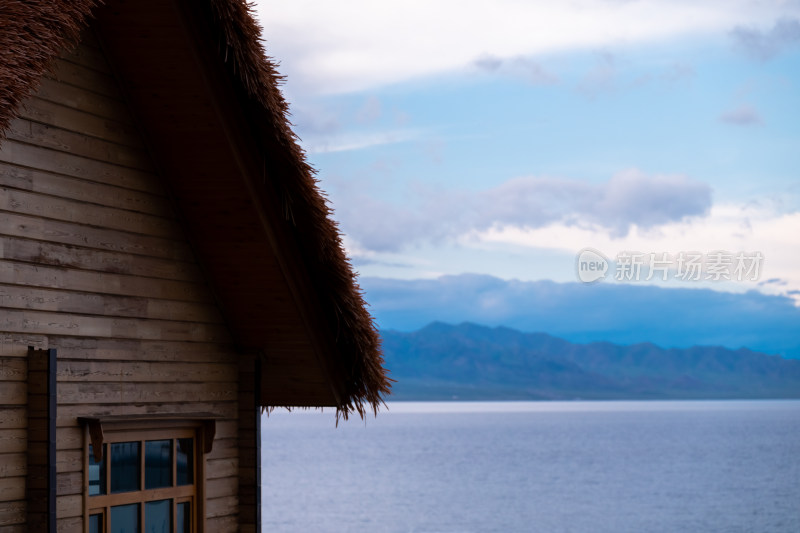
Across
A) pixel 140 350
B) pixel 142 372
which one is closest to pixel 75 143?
pixel 140 350

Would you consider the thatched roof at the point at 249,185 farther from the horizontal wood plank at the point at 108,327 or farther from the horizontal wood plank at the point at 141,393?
the horizontal wood plank at the point at 141,393

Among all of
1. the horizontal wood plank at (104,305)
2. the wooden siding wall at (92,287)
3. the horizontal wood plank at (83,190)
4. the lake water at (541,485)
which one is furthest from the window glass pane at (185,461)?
the lake water at (541,485)

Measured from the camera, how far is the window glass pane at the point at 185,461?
6.86m

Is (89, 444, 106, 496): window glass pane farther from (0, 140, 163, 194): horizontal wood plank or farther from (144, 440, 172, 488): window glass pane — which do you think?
(0, 140, 163, 194): horizontal wood plank

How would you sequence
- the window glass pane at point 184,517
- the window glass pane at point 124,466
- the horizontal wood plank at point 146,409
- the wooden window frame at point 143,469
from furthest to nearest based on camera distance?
the window glass pane at point 184,517, the window glass pane at point 124,466, the wooden window frame at point 143,469, the horizontal wood plank at point 146,409

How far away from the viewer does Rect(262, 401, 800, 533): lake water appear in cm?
5047

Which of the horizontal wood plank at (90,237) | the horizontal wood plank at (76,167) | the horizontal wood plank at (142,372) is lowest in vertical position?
the horizontal wood plank at (142,372)

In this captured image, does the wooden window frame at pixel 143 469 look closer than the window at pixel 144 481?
Yes

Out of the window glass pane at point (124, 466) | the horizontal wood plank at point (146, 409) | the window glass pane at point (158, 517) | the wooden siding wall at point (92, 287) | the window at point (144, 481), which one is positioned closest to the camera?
the wooden siding wall at point (92, 287)

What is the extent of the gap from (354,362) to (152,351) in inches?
54.6

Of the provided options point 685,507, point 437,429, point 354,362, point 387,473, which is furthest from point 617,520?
point 437,429

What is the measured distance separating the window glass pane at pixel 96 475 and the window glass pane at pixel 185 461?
0.67m

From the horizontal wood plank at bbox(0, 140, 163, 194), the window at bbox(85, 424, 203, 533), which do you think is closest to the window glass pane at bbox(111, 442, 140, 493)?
the window at bbox(85, 424, 203, 533)

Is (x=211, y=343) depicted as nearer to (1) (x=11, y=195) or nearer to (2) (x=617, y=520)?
(1) (x=11, y=195)
